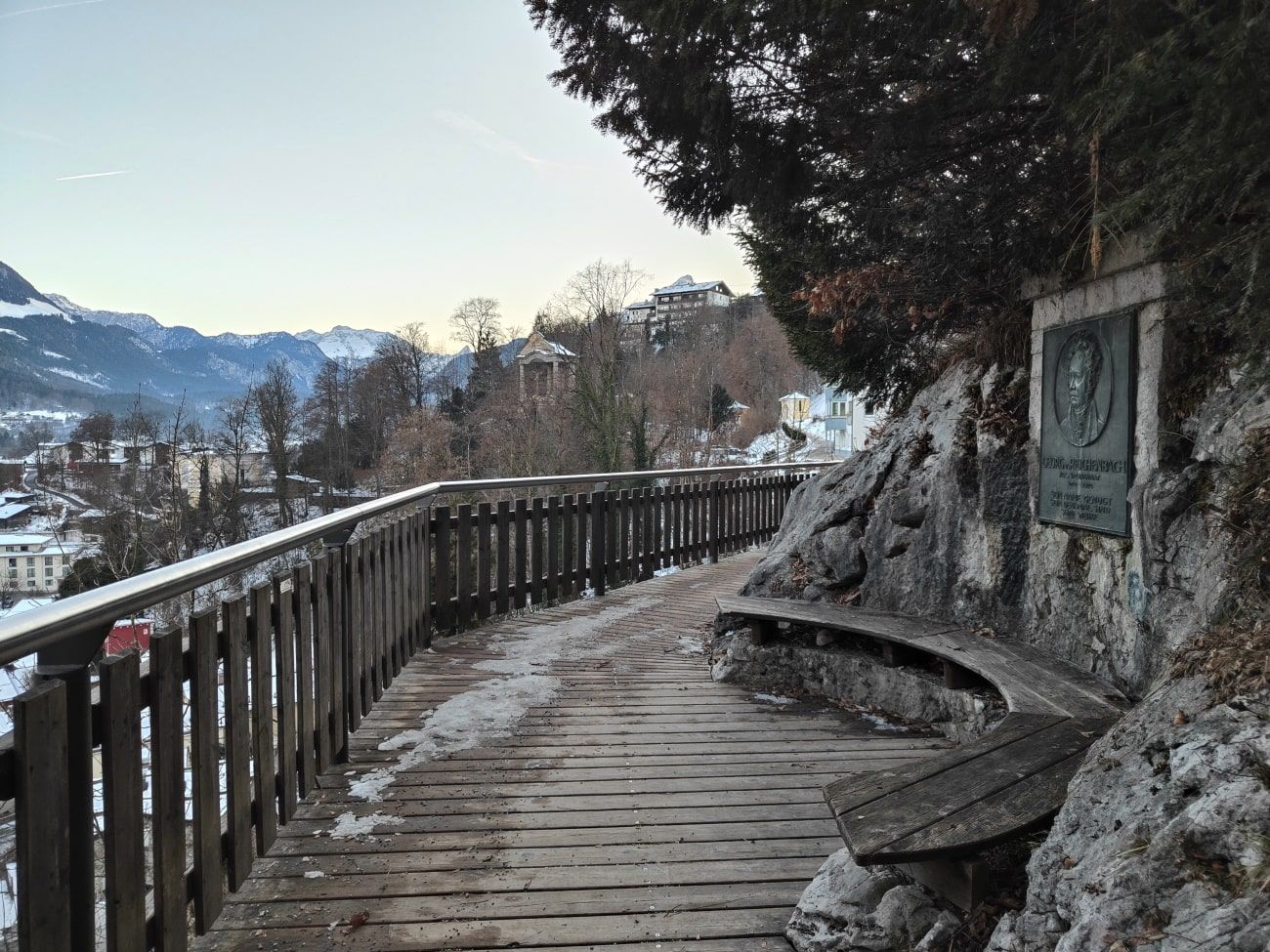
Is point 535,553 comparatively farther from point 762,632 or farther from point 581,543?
point 762,632

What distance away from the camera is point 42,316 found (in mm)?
61312

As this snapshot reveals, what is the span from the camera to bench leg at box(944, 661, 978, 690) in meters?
4.15

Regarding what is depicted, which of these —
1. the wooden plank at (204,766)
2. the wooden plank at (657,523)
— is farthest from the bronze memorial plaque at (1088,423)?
the wooden plank at (657,523)

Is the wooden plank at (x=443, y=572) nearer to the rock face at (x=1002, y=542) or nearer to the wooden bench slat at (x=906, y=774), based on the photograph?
the rock face at (x=1002, y=542)

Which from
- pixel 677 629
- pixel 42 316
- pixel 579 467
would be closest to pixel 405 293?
pixel 42 316

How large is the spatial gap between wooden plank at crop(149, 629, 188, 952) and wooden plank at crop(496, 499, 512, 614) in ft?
14.5

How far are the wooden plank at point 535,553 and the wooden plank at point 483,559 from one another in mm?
492

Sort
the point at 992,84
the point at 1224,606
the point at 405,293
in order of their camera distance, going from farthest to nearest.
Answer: the point at 405,293, the point at 992,84, the point at 1224,606

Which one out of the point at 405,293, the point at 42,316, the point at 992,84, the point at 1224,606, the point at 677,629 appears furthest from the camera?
the point at 405,293

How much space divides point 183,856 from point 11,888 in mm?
613

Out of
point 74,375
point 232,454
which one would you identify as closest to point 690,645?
point 232,454

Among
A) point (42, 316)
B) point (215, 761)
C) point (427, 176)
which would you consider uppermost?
point (427, 176)

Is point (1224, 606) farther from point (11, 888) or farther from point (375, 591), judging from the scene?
point (375, 591)

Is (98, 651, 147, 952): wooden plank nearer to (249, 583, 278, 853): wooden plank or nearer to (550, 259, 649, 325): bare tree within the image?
(249, 583, 278, 853): wooden plank
